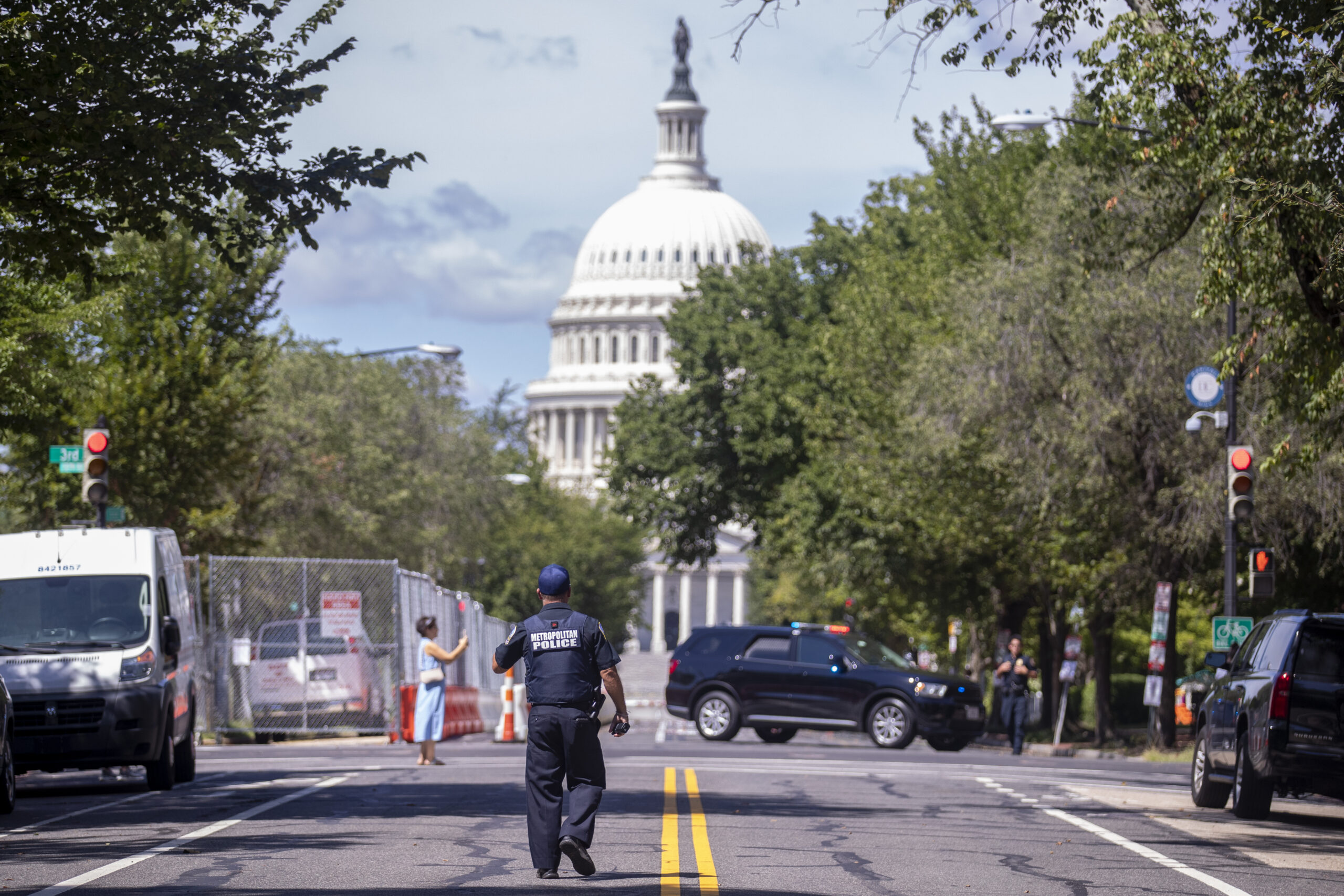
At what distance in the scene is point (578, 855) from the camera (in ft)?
32.6

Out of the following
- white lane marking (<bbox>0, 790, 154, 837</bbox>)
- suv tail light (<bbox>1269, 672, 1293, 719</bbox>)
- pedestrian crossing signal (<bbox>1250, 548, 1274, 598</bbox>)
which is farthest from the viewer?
pedestrian crossing signal (<bbox>1250, 548, 1274, 598</bbox>)

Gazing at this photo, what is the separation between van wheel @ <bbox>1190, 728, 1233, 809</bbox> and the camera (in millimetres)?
16734

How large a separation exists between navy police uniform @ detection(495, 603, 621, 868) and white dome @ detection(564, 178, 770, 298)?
14909 cm

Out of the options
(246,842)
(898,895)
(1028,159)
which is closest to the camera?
(898,895)

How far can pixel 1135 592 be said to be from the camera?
33156 mm

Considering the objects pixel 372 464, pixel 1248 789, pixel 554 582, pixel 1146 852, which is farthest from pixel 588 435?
pixel 554 582

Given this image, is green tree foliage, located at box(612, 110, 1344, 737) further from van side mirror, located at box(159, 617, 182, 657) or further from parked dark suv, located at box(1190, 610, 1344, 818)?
van side mirror, located at box(159, 617, 182, 657)

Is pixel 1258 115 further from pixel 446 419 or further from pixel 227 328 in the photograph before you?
pixel 446 419

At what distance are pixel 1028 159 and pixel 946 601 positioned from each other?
1136 centimetres

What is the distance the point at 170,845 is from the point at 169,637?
17.7 ft

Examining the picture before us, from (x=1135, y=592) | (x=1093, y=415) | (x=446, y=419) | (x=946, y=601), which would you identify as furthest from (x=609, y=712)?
(x=446, y=419)

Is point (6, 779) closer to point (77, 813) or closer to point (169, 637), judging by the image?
point (77, 813)

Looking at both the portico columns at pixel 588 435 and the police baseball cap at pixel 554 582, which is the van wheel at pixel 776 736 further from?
the portico columns at pixel 588 435

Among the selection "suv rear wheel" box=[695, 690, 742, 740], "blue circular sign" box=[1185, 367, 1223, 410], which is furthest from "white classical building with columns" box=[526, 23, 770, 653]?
"blue circular sign" box=[1185, 367, 1223, 410]
